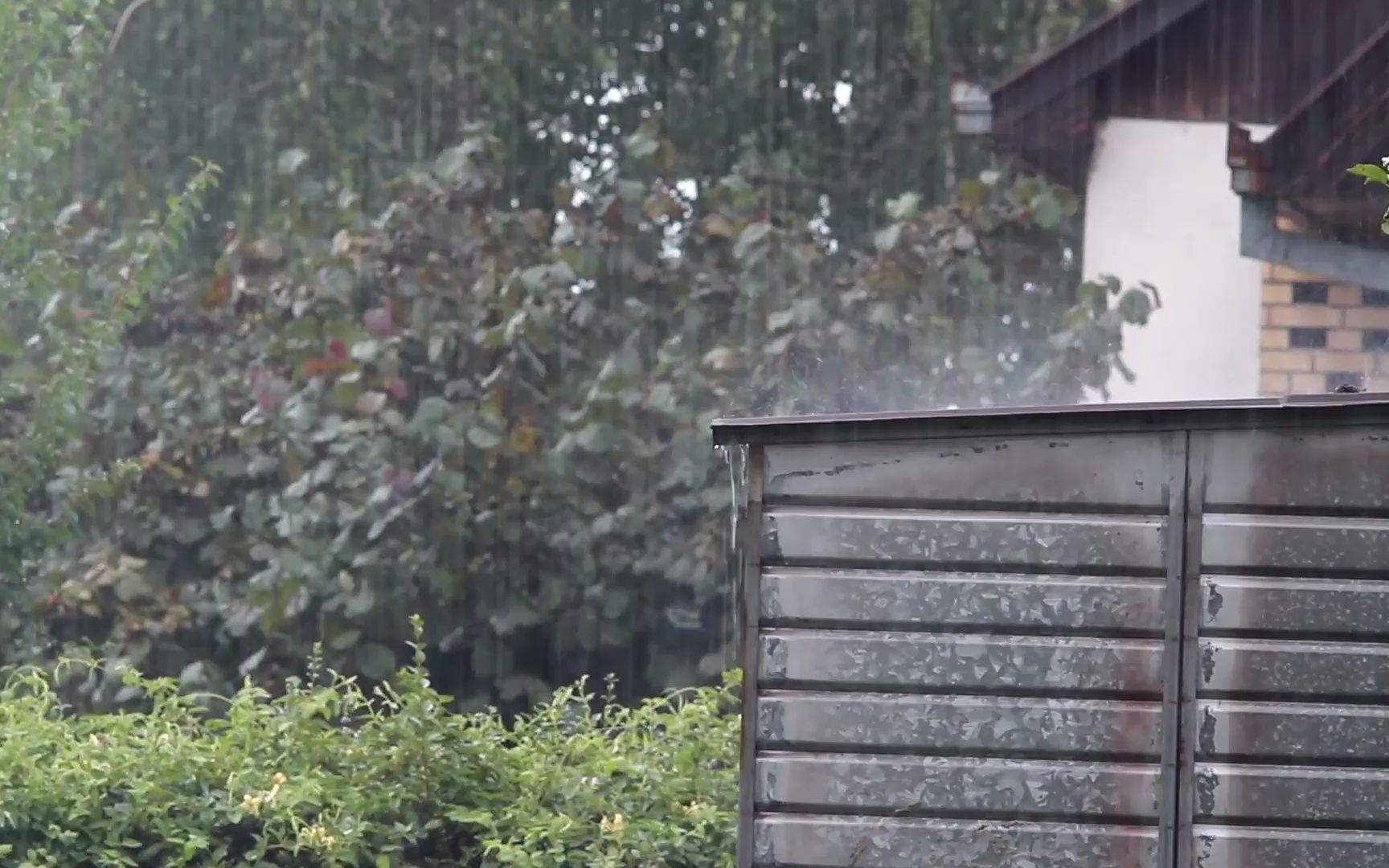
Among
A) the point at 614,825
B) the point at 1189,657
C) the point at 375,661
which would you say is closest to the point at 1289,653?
the point at 1189,657

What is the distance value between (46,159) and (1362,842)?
224 inches

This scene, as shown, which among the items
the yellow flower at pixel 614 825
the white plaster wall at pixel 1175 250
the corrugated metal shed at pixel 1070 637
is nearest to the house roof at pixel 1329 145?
the white plaster wall at pixel 1175 250

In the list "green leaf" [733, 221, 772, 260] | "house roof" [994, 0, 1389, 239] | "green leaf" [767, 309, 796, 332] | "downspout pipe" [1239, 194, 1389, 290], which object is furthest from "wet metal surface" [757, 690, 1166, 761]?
"green leaf" [733, 221, 772, 260]

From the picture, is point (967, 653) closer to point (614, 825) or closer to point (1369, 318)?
point (614, 825)

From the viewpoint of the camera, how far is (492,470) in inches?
286

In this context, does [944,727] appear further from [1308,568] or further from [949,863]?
[1308,568]

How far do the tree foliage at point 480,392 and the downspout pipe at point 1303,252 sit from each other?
51.1 inches

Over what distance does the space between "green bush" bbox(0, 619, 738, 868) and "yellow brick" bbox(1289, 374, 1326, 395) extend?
2.80 metres

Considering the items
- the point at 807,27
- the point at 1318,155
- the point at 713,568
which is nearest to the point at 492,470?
the point at 713,568

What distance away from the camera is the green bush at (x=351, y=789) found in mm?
4660

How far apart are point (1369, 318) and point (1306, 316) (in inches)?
9.4

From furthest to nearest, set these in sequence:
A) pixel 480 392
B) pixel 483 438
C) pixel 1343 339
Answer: pixel 480 392
pixel 483 438
pixel 1343 339

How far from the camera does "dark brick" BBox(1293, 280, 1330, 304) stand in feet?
22.7

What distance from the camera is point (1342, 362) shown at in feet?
22.1
